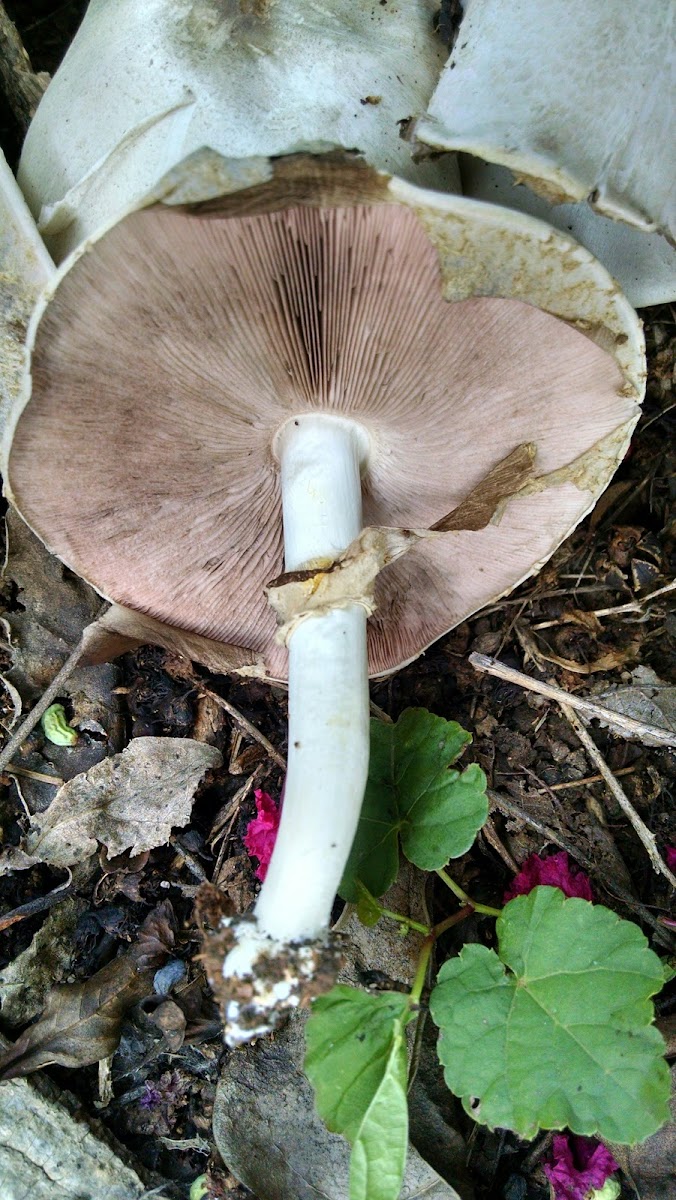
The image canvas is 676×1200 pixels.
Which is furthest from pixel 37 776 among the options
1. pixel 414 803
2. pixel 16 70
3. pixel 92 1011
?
pixel 16 70

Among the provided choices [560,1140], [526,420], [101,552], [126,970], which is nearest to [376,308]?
[526,420]

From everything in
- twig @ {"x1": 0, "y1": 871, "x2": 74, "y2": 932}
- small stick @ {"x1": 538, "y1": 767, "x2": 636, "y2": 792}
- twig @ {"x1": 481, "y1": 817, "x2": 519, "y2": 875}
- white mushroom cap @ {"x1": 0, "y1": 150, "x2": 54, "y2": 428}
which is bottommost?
twig @ {"x1": 0, "y1": 871, "x2": 74, "y2": 932}

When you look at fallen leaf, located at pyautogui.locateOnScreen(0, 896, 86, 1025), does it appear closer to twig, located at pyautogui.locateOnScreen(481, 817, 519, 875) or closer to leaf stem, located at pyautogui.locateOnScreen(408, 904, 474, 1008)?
leaf stem, located at pyautogui.locateOnScreen(408, 904, 474, 1008)

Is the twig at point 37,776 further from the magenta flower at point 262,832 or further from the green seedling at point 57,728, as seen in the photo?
the magenta flower at point 262,832

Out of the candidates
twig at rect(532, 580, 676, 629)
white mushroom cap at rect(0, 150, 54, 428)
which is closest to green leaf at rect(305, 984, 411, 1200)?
twig at rect(532, 580, 676, 629)

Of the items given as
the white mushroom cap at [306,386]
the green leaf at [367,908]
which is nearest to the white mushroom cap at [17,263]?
the white mushroom cap at [306,386]

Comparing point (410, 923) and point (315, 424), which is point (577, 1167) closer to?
point (410, 923)

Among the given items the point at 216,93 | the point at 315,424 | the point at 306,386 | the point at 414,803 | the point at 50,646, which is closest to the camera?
the point at 216,93
